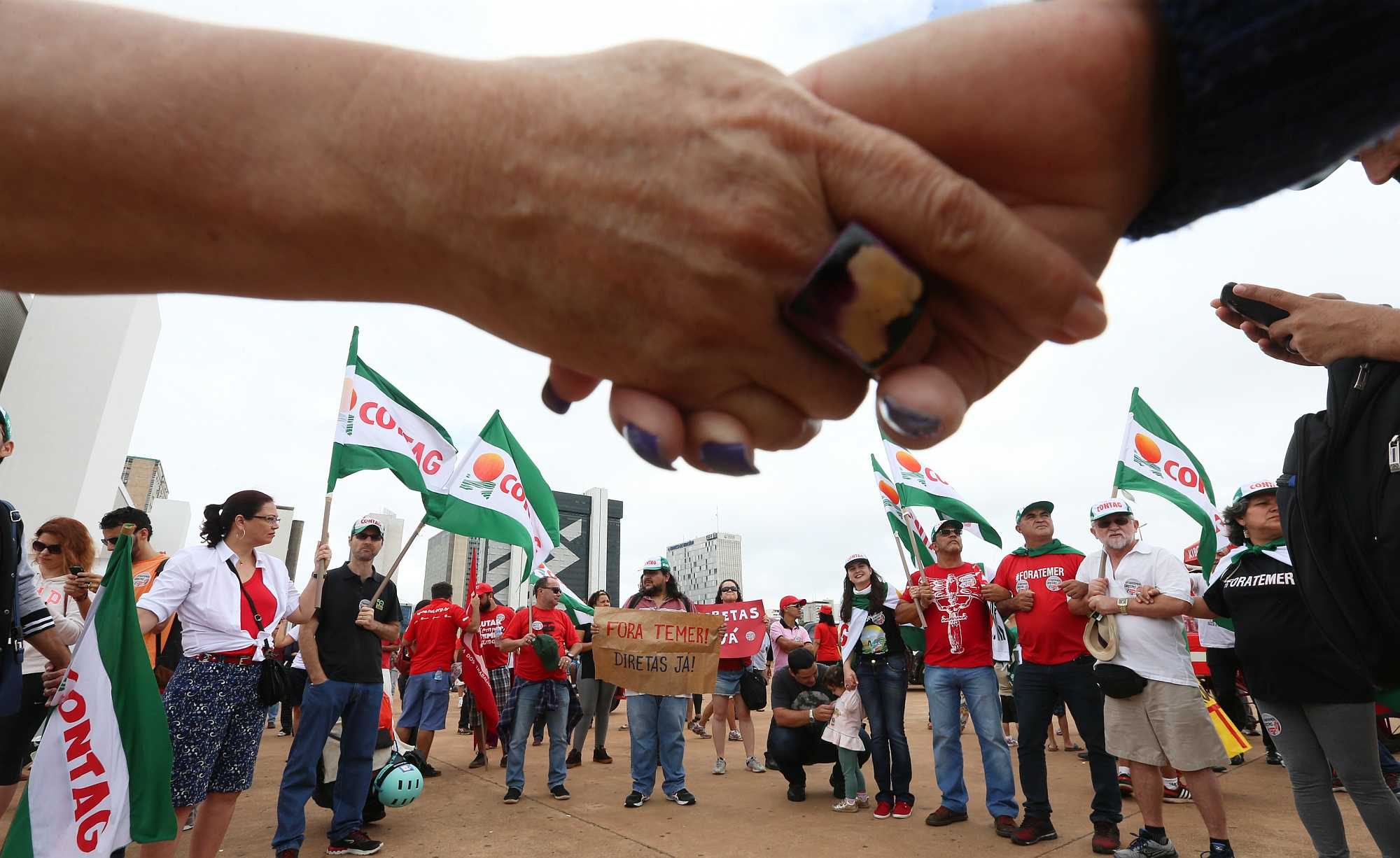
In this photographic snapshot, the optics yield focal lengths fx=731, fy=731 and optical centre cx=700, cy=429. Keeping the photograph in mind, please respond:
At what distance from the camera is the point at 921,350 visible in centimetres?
95

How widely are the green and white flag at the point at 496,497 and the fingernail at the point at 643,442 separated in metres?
4.46

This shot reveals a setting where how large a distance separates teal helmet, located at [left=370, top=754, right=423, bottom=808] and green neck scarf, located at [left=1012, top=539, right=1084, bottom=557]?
4.81 meters

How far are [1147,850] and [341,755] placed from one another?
5.00 m

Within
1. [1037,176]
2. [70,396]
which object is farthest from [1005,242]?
[70,396]

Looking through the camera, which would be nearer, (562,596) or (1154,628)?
(1154,628)

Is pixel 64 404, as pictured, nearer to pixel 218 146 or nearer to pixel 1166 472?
pixel 218 146

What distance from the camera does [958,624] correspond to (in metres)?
5.47

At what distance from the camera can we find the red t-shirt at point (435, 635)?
774 centimetres

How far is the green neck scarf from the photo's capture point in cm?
535

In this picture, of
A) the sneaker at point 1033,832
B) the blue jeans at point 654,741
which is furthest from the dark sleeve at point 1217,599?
the blue jeans at point 654,741

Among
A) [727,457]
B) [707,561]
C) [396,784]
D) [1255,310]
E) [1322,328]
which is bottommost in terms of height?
[396,784]

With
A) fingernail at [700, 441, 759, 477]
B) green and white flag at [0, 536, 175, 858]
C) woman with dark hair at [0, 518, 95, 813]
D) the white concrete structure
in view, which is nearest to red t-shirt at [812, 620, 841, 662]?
green and white flag at [0, 536, 175, 858]

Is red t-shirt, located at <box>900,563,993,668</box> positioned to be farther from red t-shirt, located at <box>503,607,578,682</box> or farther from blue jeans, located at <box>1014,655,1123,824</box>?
red t-shirt, located at <box>503,607,578,682</box>

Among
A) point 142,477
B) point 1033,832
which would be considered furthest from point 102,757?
point 142,477
